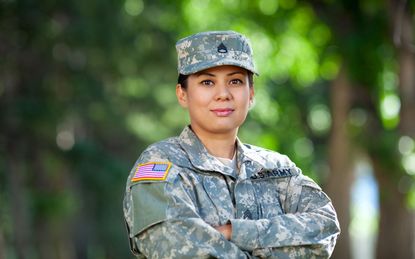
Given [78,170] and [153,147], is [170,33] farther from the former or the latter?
[153,147]

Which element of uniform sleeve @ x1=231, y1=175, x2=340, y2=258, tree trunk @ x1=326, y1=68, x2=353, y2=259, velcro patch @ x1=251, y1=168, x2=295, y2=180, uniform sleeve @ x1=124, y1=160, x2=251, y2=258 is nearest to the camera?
uniform sleeve @ x1=124, y1=160, x2=251, y2=258

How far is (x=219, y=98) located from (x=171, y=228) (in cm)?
62

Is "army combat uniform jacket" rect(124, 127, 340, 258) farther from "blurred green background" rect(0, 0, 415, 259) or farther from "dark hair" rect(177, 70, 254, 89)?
"blurred green background" rect(0, 0, 415, 259)

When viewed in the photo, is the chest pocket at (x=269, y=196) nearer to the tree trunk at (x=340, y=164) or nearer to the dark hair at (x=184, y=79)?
the dark hair at (x=184, y=79)

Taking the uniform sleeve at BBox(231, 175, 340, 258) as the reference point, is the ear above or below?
above

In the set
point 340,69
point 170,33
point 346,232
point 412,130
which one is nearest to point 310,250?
point 412,130

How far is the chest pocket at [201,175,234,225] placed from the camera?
401 cm

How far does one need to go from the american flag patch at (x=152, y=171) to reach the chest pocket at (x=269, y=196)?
43 centimetres

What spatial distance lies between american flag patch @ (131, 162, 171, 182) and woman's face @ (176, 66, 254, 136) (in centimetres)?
30

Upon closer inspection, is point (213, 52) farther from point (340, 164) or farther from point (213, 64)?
point (340, 164)

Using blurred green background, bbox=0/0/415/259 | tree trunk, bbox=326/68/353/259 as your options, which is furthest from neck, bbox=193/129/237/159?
tree trunk, bbox=326/68/353/259

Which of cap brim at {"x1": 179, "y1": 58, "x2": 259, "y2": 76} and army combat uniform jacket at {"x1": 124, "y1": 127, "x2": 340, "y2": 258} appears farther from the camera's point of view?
cap brim at {"x1": 179, "y1": 58, "x2": 259, "y2": 76}

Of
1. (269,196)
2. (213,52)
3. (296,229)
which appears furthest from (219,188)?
(213,52)

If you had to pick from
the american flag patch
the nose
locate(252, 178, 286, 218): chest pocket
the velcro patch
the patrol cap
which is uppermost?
the patrol cap
